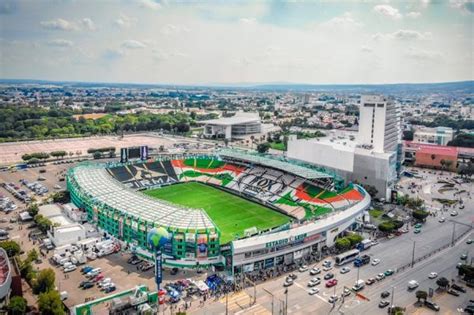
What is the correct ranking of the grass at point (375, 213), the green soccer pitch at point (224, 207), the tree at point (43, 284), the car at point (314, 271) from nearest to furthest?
1. the tree at point (43, 284)
2. the car at point (314, 271)
3. the green soccer pitch at point (224, 207)
4. the grass at point (375, 213)

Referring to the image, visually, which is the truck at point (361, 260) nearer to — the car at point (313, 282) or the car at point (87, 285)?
the car at point (313, 282)

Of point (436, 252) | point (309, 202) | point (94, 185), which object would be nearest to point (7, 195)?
point (94, 185)

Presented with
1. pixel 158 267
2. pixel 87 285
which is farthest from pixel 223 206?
pixel 87 285

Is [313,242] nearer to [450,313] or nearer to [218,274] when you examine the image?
[218,274]

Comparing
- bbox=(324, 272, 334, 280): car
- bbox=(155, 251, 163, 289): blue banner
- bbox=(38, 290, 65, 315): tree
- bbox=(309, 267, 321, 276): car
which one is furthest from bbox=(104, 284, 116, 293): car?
bbox=(324, 272, 334, 280): car

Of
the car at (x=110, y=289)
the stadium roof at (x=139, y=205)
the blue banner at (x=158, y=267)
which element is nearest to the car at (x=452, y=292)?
the stadium roof at (x=139, y=205)

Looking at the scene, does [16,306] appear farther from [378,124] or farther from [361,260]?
[378,124]
